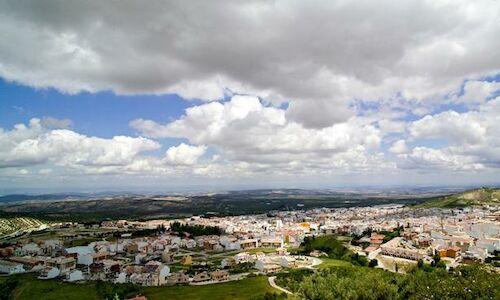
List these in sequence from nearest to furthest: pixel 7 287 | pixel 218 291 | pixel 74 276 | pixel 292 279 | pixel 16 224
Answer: pixel 218 291, pixel 292 279, pixel 7 287, pixel 74 276, pixel 16 224

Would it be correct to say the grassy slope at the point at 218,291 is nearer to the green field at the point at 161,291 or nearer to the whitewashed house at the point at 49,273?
the green field at the point at 161,291

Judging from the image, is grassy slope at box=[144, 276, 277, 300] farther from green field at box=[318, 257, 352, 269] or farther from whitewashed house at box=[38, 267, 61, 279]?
whitewashed house at box=[38, 267, 61, 279]

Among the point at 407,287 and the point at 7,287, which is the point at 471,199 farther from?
the point at 7,287

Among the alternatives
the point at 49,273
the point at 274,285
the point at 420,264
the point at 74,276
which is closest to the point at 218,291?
the point at 274,285

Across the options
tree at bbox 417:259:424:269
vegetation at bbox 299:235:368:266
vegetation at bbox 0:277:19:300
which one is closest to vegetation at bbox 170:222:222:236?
vegetation at bbox 299:235:368:266

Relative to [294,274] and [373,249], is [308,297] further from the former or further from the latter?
[373,249]

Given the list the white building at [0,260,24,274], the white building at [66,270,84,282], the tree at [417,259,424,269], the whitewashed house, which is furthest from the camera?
the white building at [0,260,24,274]
